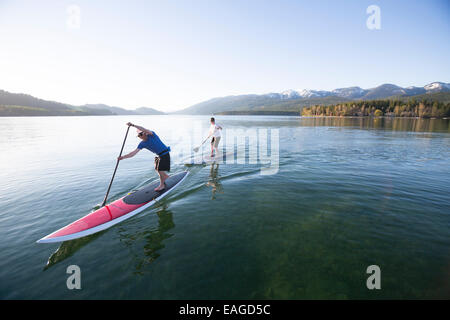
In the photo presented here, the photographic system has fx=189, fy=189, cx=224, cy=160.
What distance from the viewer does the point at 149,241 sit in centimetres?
717

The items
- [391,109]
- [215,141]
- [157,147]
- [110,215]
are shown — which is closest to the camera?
[110,215]

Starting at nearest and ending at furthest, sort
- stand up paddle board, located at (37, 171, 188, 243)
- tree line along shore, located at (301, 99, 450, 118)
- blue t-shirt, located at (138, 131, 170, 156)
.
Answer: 1. stand up paddle board, located at (37, 171, 188, 243)
2. blue t-shirt, located at (138, 131, 170, 156)
3. tree line along shore, located at (301, 99, 450, 118)

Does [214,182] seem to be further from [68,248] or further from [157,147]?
[68,248]

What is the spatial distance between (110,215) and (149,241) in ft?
7.66

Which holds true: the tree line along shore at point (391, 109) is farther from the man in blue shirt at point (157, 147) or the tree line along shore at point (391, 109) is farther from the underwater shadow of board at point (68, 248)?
the underwater shadow of board at point (68, 248)

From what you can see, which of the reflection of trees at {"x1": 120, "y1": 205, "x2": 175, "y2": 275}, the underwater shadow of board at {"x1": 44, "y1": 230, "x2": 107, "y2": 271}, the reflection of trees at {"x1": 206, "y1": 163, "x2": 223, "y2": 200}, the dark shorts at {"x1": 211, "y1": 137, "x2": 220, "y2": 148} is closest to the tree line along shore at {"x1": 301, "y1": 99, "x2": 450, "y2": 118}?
the dark shorts at {"x1": 211, "y1": 137, "x2": 220, "y2": 148}

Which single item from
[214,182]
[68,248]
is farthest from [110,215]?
[214,182]

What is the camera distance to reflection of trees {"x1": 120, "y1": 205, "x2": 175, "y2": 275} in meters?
6.21

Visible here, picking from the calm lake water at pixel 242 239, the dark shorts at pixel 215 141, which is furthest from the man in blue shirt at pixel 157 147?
the dark shorts at pixel 215 141

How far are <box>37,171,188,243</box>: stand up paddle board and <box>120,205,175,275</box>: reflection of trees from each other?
94 cm

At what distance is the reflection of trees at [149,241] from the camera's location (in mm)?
6205

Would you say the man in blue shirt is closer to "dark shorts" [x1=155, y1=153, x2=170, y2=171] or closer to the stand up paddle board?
"dark shorts" [x1=155, y1=153, x2=170, y2=171]

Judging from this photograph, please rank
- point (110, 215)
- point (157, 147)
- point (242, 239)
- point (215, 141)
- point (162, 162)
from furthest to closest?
point (215, 141)
point (162, 162)
point (157, 147)
point (110, 215)
point (242, 239)
